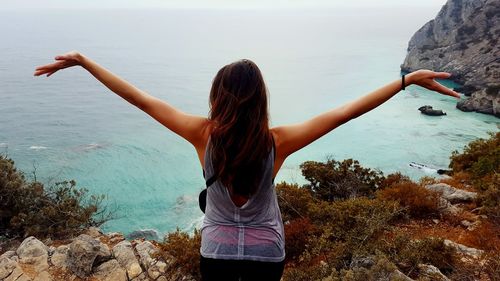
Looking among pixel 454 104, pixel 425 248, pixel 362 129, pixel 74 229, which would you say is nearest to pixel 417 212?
pixel 425 248

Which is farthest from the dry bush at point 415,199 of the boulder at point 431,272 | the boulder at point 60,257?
the boulder at point 60,257

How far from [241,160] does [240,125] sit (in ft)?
0.52

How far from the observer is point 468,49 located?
7544 cm

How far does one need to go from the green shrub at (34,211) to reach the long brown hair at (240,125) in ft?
26.0

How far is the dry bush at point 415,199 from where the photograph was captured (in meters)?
9.84

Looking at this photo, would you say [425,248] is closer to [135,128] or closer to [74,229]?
[74,229]

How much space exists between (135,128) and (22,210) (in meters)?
41.3

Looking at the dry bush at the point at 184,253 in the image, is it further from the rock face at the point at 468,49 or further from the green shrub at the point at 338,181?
the rock face at the point at 468,49

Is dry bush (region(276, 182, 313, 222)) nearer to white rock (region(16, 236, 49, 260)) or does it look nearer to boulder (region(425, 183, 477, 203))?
boulder (region(425, 183, 477, 203))

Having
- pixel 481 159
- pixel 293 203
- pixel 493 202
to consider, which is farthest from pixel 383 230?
pixel 481 159

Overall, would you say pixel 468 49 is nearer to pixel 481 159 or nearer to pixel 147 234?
pixel 481 159

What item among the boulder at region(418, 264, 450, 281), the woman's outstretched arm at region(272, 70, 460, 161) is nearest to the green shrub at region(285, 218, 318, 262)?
the boulder at region(418, 264, 450, 281)

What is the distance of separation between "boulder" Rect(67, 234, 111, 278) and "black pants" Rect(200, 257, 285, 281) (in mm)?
5267

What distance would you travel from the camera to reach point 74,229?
8.67m
